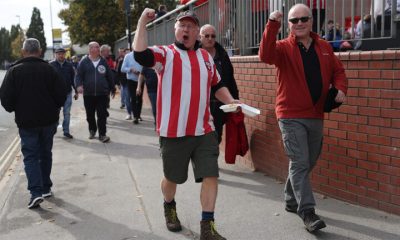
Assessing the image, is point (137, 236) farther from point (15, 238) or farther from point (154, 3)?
point (154, 3)

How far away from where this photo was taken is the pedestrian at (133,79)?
11.8 metres

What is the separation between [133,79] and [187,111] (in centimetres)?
804

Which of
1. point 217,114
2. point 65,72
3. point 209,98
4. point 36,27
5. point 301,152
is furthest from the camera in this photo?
point 36,27

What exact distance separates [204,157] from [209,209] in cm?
43

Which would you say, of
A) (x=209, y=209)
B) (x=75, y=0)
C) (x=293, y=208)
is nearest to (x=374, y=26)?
(x=293, y=208)

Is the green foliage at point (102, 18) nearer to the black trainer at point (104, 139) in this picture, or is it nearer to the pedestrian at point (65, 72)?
the pedestrian at point (65, 72)

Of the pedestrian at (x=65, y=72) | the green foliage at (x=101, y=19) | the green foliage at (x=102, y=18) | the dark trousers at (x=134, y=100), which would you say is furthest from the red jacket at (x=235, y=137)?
the green foliage at (x=101, y=19)

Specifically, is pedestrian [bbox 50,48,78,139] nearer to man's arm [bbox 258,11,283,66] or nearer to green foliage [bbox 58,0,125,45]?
man's arm [bbox 258,11,283,66]

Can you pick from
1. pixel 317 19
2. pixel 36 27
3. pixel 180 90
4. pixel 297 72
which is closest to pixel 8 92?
pixel 180 90

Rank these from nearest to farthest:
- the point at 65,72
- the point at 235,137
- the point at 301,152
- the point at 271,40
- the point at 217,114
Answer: the point at 271,40, the point at 301,152, the point at 217,114, the point at 235,137, the point at 65,72

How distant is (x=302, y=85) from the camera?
14.1 feet

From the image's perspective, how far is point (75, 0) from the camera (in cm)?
3309

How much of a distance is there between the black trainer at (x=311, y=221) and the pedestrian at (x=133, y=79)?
7713 millimetres

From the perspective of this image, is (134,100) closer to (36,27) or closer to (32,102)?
(32,102)
